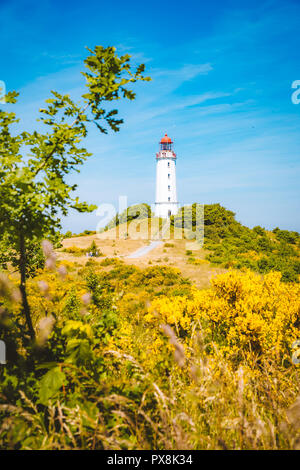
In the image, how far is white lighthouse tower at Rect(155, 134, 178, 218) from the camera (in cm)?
5188

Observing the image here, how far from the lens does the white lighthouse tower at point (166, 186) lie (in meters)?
51.9

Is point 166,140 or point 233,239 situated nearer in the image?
point 233,239

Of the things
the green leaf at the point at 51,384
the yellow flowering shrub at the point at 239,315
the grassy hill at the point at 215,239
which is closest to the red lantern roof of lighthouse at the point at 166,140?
the grassy hill at the point at 215,239

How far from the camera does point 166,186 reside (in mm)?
52094

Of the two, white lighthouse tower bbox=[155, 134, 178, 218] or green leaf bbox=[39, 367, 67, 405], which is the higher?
white lighthouse tower bbox=[155, 134, 178, 218]

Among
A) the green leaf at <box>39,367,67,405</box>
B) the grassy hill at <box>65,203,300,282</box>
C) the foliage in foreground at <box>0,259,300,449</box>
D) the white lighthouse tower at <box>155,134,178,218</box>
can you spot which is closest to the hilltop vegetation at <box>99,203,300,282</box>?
the grassy hill at <box>65,203,300,282</box>

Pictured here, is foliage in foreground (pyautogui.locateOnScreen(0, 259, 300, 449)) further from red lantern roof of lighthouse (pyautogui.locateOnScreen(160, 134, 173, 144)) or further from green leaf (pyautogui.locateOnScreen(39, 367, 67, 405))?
red lantern roof of lighthouse (pyautogui.locateOnScreen(160, 134, 173, 144))

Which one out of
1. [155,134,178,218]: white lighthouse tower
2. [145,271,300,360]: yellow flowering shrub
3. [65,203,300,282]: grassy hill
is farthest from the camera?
[155,134,178,218]: white lighthouse tower

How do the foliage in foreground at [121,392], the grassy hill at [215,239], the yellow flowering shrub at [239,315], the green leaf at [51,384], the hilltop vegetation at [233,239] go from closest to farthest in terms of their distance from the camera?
the foliage in foreground at [121,392] → the green leaf at [51,384] → the yellow flowering shrub at [239,315] → the hilltop vegetation at [233,239] → the grassy hill at [215,239]

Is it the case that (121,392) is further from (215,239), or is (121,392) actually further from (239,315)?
(215,239)

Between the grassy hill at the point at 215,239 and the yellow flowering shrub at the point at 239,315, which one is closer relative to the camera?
the yellow flowering shrub at the point at 239,315

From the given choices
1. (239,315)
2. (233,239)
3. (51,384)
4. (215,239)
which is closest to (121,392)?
(51,384)

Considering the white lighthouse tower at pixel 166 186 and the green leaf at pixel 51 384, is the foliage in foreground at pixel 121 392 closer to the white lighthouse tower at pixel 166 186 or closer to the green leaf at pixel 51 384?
the green leaf at pixel 51 384

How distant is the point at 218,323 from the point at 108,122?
4.76m
